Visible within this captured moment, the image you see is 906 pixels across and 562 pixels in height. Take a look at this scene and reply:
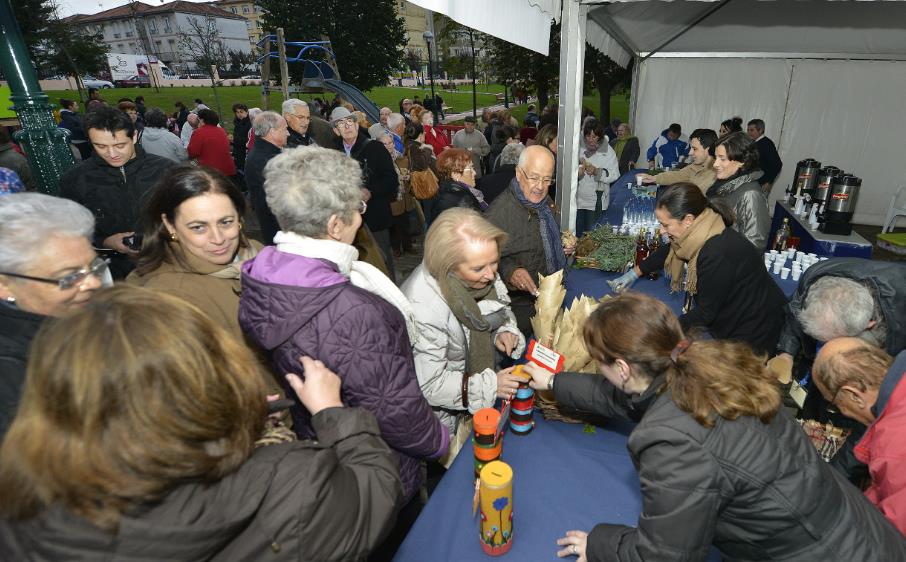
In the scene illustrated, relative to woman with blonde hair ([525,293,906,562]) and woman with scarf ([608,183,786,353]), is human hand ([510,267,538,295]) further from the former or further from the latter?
woman with blonde hair ([525,293,906,562])

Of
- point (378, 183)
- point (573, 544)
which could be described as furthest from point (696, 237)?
point (378, 183)

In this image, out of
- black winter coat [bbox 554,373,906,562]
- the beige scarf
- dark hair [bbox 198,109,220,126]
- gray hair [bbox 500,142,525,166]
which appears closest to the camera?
black winter coat [bbox 554,373,906,562]

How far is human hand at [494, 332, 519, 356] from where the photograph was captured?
2.47m

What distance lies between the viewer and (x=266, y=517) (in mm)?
936

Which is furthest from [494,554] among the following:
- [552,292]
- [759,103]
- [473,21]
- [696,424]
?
[759,103]

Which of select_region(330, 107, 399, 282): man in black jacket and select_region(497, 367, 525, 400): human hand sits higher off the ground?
select_region(330, 107, 399, 282): man in black jacket

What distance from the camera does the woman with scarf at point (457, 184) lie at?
12.1 ft

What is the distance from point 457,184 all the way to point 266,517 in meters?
3.11

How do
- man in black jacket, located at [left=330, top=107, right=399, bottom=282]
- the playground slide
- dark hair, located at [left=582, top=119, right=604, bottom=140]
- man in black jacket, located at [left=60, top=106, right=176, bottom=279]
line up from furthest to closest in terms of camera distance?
the playground slide < dark hair, located at [left=582, top=119, right=604, bottom=140] < man in black jacket, located at [left=330, top=107, right=399, bottom=282] < man in black jacket, located at [left=60, top=106, right=176, bottom=279]

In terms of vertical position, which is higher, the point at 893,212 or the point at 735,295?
the point at 735,295

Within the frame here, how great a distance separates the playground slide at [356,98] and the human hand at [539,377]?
42.5ft

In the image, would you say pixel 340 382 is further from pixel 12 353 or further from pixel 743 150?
pixel 743 150

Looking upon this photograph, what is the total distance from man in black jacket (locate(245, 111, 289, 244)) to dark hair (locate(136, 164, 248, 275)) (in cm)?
223

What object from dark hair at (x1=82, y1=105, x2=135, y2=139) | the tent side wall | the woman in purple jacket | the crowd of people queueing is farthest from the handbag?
the tent side wall
